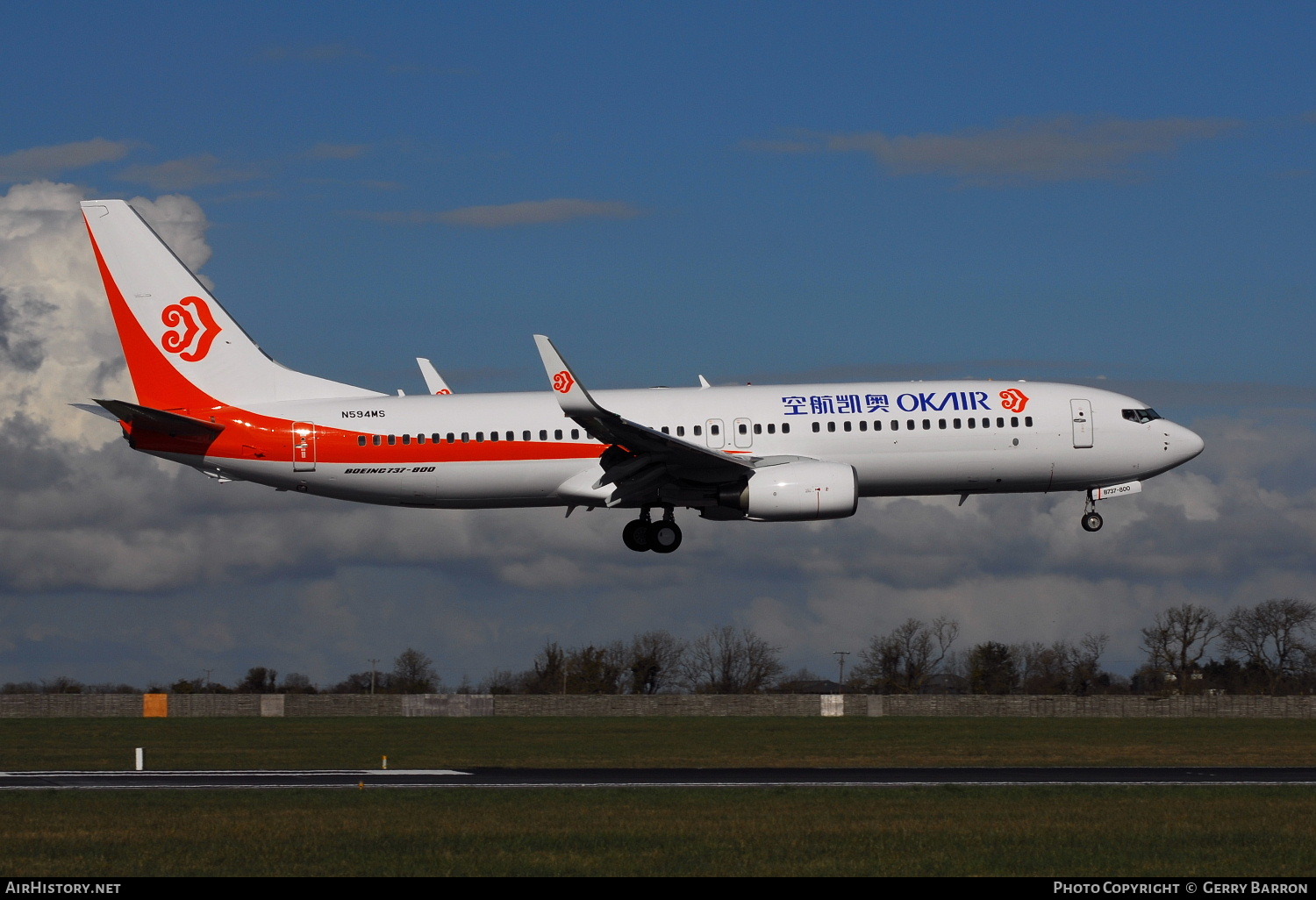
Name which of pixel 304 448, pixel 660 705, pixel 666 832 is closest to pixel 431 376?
pixel 304 448

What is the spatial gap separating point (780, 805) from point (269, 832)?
1021cm

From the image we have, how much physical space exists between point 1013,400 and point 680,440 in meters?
11.0

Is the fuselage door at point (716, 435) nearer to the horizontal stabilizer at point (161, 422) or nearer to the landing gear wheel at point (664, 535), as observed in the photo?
the landing gear wheel at point (664, 535)

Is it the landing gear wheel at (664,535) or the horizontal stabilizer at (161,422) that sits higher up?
the horizontal stabilizer at (161,422)

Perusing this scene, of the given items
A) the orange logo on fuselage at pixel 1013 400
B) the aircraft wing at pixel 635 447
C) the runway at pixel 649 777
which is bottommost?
the runway at pixel 649 777

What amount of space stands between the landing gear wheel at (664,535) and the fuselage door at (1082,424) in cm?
1317

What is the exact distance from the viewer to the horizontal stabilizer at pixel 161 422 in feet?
151

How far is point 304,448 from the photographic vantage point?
47.6 metres

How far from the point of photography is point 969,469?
4675 centimetres

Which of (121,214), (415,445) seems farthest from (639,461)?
(121,214)

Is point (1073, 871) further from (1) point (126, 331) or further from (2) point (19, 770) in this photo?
(1) point (126, 331)

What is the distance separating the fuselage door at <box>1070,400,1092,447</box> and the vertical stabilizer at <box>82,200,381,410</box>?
22919 millimetres

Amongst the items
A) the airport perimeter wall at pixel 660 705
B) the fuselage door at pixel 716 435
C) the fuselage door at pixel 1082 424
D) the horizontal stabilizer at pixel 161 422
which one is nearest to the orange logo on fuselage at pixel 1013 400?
the fuselage door at pixel 1082 424

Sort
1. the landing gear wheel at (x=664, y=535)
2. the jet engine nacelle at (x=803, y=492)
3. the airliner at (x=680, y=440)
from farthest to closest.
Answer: the landing gear wheel at (x=664, y=535), the airliner at (x=680, y=440), the jet engine nacelle at (x=803, y=492)
